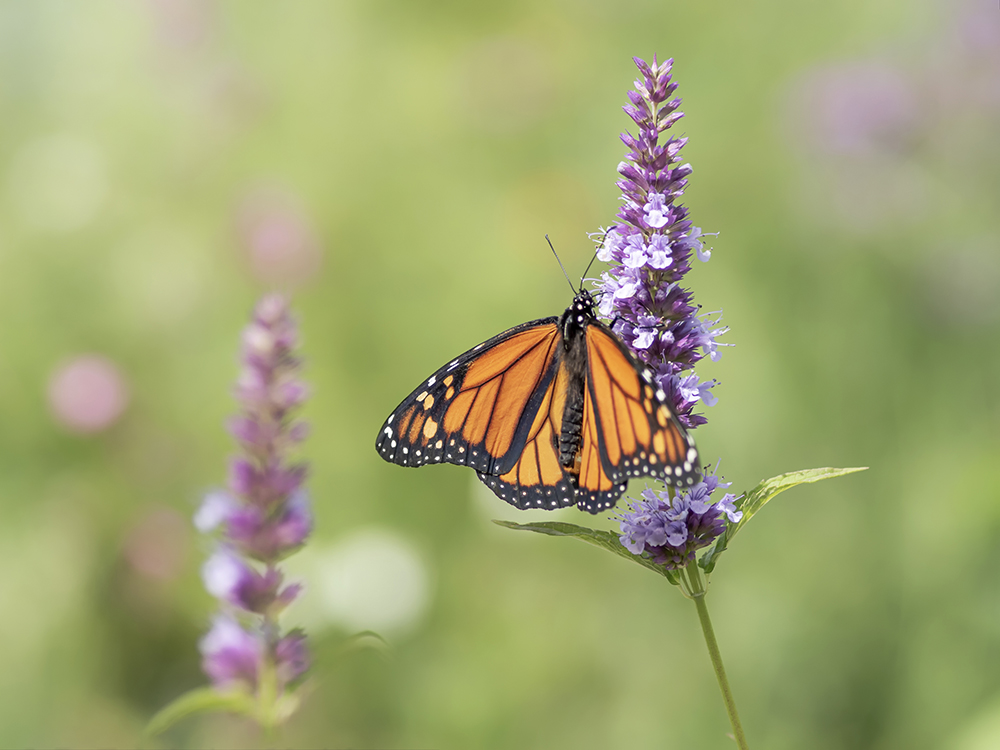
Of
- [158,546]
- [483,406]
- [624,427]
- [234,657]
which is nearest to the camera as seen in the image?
[624,427]

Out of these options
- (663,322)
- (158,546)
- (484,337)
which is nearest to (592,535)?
(663,322)

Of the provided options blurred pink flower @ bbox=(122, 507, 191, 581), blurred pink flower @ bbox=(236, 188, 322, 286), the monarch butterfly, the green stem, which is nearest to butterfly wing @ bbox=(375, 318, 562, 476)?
the monarch butterfly

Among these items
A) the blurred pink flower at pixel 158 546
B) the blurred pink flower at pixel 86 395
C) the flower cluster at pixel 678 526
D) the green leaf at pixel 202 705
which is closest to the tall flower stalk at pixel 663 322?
the flower cluster at pixel 678 526

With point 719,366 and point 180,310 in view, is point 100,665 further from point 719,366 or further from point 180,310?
point 719,366

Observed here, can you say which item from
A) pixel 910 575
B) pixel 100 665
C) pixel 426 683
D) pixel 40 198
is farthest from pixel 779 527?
pixel 40 198

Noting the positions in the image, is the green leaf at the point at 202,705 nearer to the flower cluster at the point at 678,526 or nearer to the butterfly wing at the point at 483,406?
the butterfly wing at the point at 483,406

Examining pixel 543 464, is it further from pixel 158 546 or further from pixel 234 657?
pixel 158 546

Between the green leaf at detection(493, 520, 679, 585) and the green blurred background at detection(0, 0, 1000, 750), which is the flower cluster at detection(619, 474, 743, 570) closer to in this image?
the green leaf at detection(493, 520, 679, 585)
